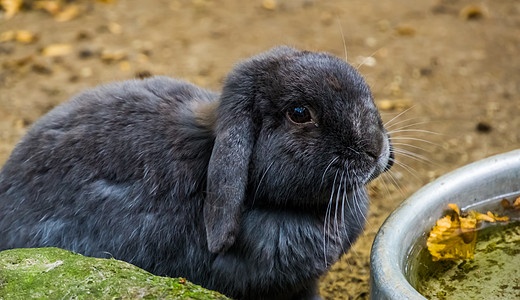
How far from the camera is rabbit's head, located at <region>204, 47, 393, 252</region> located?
9.48ft

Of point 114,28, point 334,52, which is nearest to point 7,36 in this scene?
point 114,28

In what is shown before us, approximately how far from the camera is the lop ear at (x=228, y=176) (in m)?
2.88

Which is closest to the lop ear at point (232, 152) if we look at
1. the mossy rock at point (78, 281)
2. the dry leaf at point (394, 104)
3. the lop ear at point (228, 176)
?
the lop ear at point (228, 176)

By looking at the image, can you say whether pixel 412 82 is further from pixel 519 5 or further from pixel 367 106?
pixel 367 106

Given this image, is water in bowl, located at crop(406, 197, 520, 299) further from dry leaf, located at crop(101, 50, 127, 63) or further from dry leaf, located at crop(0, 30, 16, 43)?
dry leaf, located at crop(0, 30, 16, 43)

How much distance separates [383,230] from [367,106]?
54 cm

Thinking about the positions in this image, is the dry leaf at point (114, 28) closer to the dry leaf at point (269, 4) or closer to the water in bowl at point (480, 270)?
the dry leaf at point (269, 4)

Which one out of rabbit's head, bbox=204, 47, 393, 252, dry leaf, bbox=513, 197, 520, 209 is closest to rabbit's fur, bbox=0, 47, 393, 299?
rabbit's head, bbox=204, 47, 393, 252

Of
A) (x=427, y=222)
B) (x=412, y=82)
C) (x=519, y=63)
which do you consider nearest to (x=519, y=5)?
(x=519, y=63)

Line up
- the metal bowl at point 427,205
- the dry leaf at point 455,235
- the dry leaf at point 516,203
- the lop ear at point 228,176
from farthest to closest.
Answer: the dry leaf at point 516,203, the dry leaf at point 455,235, the lop ear at point 228,176, the metal bowl at point 427,205

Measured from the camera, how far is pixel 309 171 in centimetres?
290

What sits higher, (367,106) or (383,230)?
(367,106)

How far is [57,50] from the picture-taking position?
21.3 ft

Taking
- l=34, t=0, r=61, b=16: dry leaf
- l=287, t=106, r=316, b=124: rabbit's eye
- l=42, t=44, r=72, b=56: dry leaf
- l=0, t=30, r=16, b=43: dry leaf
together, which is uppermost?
l=34, t=0, r=61, b=16: dry leaf
